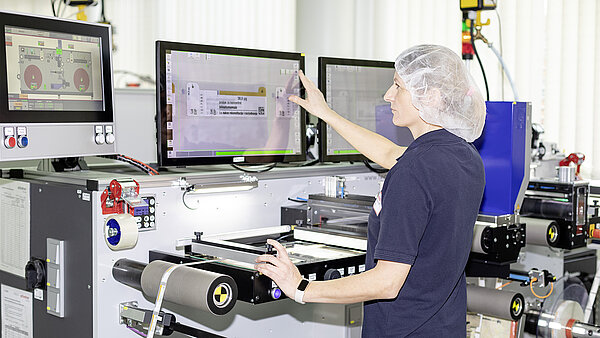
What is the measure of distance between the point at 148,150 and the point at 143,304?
79cm

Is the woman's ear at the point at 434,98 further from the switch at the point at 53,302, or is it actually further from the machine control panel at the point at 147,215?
the switch at the point at 53,302

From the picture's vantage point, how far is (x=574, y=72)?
3920mm

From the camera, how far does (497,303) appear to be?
2342 mm

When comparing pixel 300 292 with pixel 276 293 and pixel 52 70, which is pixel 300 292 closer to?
pixel 276 293

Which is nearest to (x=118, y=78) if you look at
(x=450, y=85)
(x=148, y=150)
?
(x=148, y=150)

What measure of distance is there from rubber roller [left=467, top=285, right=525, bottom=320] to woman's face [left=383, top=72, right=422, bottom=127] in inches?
35.0

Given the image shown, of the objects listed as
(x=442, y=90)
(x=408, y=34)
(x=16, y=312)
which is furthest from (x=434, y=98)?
(x=408, y=34)

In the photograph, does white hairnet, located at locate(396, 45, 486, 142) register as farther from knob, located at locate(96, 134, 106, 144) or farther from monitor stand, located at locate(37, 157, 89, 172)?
monitor stand, located at locate(37, 157, 89, 172)

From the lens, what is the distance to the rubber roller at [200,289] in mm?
1651

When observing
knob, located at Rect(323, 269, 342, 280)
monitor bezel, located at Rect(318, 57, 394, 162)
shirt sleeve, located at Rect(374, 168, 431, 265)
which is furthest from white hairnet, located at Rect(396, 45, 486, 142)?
monitor bezel, located at Rect(318, 57, 394, 162)

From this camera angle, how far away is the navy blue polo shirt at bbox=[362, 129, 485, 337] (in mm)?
1567

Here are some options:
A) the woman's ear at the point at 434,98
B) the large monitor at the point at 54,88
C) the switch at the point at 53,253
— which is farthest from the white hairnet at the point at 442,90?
the switch at the point at 53,253

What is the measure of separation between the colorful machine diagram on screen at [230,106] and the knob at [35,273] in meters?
0.54

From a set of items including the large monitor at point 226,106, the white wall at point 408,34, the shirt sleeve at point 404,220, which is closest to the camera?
the shirt sleeve at point 404,220
